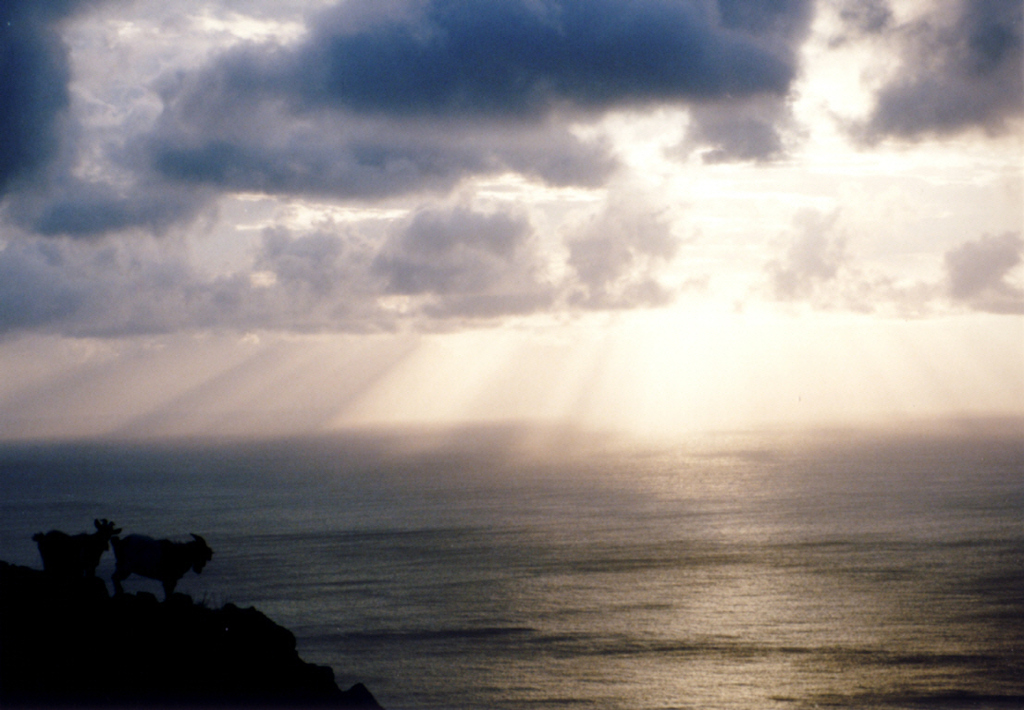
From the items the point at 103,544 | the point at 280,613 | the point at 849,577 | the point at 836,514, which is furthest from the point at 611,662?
the point at 836,514

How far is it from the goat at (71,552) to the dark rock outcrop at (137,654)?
525 mm

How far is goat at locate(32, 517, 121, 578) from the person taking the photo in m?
22.8

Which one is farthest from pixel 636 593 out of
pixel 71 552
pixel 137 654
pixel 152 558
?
pixel 137 654

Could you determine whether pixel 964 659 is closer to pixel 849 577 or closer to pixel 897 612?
pixel 897 612

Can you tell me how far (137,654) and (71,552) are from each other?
4.13 meters

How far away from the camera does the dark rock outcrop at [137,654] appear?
63.6 ft

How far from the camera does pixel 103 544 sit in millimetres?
22953

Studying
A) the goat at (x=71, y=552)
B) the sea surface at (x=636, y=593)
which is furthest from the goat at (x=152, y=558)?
the sea surface at (x=636, y=593)

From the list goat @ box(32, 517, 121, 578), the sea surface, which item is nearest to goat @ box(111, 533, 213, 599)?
goat @ box(32, 517, 121, 578)

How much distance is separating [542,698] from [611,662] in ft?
27.6

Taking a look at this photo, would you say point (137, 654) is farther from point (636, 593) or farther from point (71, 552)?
point (636, 593)

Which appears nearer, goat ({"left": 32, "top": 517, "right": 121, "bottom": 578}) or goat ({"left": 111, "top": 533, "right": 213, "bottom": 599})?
goat ({"left": 111, "top": 533, "right": 213, "bottom": 599})

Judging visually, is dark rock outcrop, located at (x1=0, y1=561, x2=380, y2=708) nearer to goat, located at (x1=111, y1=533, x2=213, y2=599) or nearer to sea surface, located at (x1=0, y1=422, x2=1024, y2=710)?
goat, located at (x1=111, y1=533, x2=213, y2=599)

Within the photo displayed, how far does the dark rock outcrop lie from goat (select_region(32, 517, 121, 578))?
53 centimetres
